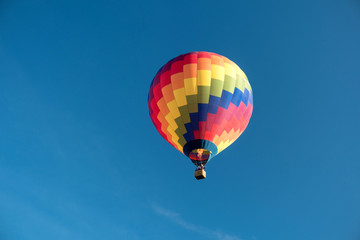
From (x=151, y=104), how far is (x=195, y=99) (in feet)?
9.68

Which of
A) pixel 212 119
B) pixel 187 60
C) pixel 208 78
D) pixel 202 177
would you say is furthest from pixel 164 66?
pixel 202 177

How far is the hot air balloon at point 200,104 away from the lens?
45.1ft

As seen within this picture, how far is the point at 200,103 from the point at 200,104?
5cm

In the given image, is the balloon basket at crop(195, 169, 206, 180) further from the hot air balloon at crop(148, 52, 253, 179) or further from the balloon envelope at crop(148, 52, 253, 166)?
the balloon envelope at crop(148, 52, 253, 166)

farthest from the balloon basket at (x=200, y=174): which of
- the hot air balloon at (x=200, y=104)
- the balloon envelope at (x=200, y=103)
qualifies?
the balloon envelope at (x=200, y=103)

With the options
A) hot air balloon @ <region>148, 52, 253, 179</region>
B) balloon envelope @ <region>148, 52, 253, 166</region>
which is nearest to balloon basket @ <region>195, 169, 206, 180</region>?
hot air balloon @ <region>148, 52, 253, 179</region>

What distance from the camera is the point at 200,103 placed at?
1390 centimetres

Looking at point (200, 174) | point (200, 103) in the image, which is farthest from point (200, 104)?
point (200, 174)

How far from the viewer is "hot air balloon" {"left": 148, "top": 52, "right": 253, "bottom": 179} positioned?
1376cm

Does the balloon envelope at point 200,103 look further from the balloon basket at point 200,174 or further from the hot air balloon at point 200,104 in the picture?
the balloon basket at point 200,174

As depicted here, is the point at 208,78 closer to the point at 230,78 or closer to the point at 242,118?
the point at 230,78

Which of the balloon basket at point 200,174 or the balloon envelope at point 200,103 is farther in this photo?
the balloon envelope at point 200,103

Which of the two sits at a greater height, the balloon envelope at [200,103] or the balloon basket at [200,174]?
the balloon envelope at [200,103]

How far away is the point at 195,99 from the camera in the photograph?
1398cm
